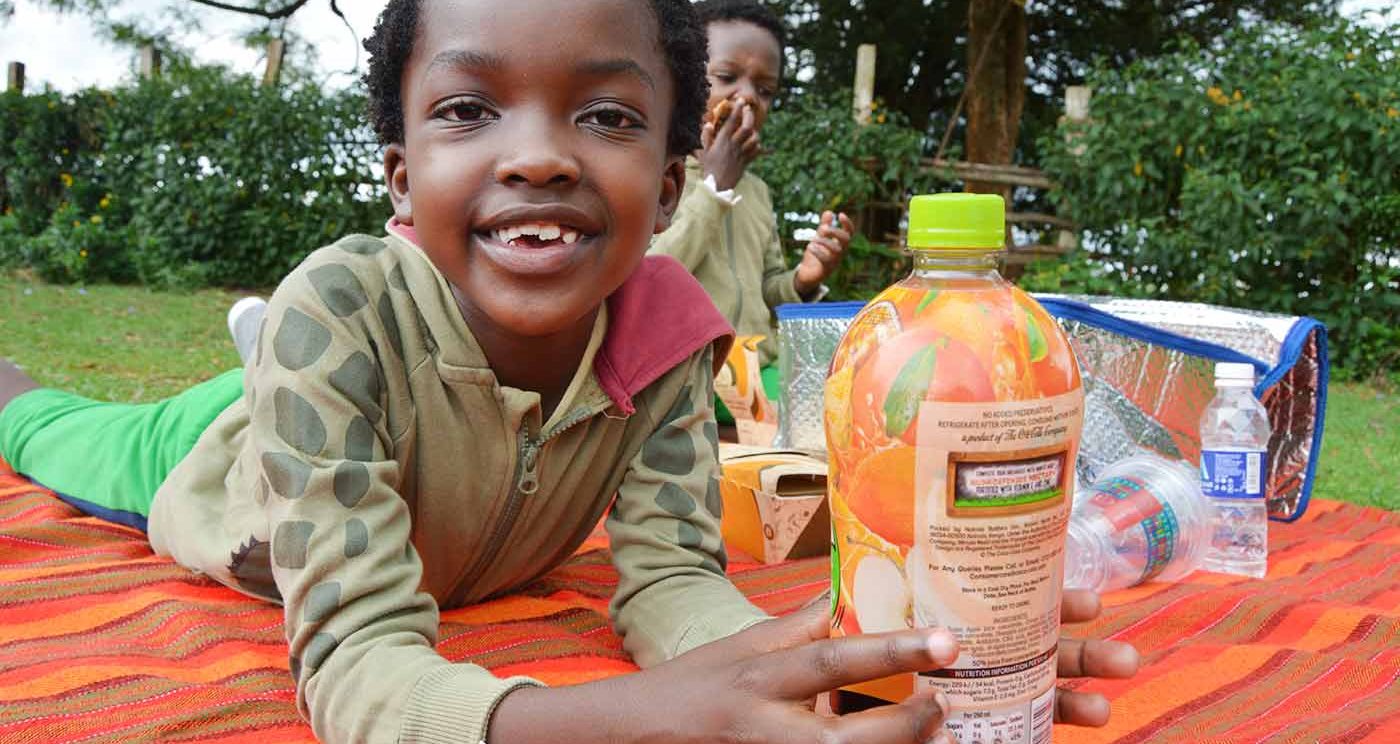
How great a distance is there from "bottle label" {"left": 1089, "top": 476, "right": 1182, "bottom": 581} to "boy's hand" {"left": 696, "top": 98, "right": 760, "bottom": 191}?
85.4 inches

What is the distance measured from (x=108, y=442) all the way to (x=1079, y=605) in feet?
8.44

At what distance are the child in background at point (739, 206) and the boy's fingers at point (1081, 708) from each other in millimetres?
2708

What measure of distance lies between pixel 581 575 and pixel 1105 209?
642 cm

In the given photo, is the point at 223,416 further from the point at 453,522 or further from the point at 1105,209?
the point at 1105,209

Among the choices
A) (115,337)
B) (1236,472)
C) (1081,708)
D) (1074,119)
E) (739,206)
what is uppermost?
(1074,119)

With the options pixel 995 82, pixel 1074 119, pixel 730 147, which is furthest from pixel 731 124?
pixel 995 82

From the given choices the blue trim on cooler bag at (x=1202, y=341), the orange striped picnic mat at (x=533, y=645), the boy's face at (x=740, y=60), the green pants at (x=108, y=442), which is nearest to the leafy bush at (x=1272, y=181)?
the boy's face at (x=740, y=60)

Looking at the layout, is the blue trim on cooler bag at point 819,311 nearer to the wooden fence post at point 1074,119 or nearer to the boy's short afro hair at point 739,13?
the boy's short afro hair at point 739,13

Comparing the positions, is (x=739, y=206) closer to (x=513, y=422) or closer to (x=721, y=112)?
(x=721, y=112)

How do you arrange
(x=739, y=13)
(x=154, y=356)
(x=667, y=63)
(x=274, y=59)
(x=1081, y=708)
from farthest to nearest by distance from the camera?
(x=274, y=59), (x=154, y=356), (x=739, y=13), (x=667, y=63), (x=1081, y=708)

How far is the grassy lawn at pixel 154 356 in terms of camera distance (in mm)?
4539

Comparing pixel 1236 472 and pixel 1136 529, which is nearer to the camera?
pixel 1136 529

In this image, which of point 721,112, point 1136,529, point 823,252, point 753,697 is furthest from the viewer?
point 721,112

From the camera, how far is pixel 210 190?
32.6 ft
